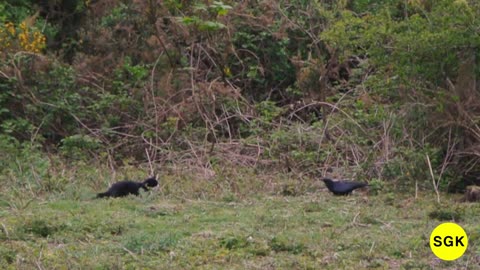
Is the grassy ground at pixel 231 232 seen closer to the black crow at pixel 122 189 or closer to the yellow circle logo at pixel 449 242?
the yellow circle logo at pixel 449 242

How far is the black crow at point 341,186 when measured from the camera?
1010 centimetres

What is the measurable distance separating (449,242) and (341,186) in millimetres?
3593

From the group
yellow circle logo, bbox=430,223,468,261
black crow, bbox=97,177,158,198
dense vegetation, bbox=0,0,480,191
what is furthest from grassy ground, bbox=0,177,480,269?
dense vegetation, bbox=0,0,480,191

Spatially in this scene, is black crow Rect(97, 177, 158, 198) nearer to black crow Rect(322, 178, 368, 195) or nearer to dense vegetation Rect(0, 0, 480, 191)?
dense vegetation Rect(0, 0, 480, 191)

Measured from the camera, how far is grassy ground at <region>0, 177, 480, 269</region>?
258 inches

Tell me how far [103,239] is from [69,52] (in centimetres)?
977

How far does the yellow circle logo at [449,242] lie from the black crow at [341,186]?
2.79 meters

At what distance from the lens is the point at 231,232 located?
7.50 m

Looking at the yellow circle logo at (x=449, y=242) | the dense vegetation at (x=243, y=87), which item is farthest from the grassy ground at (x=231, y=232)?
the dense vegetation at (x=243, y=87)

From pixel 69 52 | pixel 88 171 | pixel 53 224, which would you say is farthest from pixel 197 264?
pixel 69 52

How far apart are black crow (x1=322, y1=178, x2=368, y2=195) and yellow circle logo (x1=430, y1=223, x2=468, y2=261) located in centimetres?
279

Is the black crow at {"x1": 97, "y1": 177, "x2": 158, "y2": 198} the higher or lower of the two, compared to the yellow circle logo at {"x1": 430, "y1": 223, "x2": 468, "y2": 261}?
lower

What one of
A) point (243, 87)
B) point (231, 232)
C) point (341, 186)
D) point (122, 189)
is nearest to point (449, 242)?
point (231, 232)

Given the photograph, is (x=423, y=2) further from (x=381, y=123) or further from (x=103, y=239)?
(x=103, y=239)
